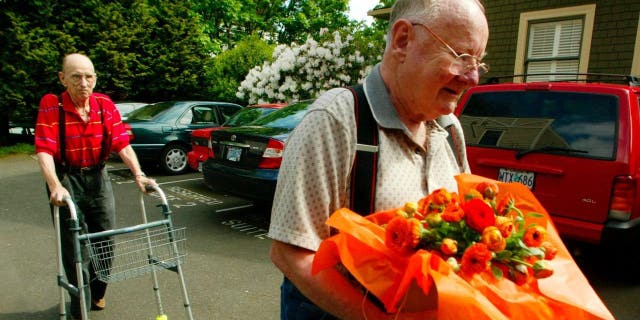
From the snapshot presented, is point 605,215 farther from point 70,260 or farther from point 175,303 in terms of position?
point 70,260

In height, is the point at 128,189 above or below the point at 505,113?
below

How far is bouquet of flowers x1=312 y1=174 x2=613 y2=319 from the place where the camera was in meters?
0.96

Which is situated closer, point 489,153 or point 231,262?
point 489,153

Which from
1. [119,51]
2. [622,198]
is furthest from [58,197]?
[119,51]

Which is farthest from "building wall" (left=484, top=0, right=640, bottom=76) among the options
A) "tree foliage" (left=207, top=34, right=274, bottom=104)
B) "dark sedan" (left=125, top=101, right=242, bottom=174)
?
"tree foliage" (left=207, top=34, right=274, bottom=104)

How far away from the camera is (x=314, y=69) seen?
11039 mm

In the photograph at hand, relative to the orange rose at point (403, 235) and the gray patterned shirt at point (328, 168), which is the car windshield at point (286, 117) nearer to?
the gray patterned shirt at point (328, 168)

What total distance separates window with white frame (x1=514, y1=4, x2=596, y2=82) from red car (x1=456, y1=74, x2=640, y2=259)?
5.22 metres

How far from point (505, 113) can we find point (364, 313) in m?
3.96

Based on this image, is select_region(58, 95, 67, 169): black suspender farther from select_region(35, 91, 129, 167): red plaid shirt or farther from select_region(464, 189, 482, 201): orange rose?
select_region(464, 189, 482, 201): orange rose

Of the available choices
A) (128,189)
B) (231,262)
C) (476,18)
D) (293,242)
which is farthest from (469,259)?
(128,189)

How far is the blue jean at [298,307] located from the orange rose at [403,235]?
1.36 ft

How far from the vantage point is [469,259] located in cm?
98

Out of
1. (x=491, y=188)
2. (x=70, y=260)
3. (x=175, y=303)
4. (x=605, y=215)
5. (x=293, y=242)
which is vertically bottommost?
(x=175, y=303)
